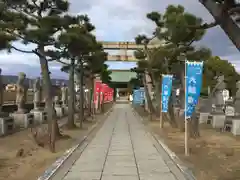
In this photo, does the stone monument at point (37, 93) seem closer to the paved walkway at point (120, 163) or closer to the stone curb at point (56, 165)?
the paved walkway at point (120, 163)

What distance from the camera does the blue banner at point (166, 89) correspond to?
18.7 metres

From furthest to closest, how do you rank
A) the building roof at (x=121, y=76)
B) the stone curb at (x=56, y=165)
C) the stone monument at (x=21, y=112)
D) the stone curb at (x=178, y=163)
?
the building roof at (x=121, y=76), the stone monument at (x=21, y=112), the stone curb at (x=178, y=163), the stone curb at (x=56, y=165)

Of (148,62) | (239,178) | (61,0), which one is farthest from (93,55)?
(239,178)

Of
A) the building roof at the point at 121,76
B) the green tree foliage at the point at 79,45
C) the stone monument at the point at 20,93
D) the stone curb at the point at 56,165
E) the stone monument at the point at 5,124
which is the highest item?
the building roof at the point at 121,76

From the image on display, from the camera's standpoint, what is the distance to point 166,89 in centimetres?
1900

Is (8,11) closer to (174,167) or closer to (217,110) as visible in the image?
(174,167)

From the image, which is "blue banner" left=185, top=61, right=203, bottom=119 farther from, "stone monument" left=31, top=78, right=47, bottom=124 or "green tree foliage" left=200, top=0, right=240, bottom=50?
"stone monument" left=31, top=78, right=47, bottom=124

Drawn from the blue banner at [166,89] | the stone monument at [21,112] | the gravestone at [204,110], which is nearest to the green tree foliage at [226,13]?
the blue banner at [166,89]

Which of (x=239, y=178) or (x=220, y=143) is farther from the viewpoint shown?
(x=220, y=143)

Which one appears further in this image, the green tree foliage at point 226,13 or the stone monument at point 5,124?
the stone monument at point 5,124

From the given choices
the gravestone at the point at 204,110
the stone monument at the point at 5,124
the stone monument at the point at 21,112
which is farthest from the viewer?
the gravestone at the point at 204,110

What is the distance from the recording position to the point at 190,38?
1702 cm

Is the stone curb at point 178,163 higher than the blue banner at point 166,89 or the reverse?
the reverse

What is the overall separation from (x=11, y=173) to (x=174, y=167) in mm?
3876
